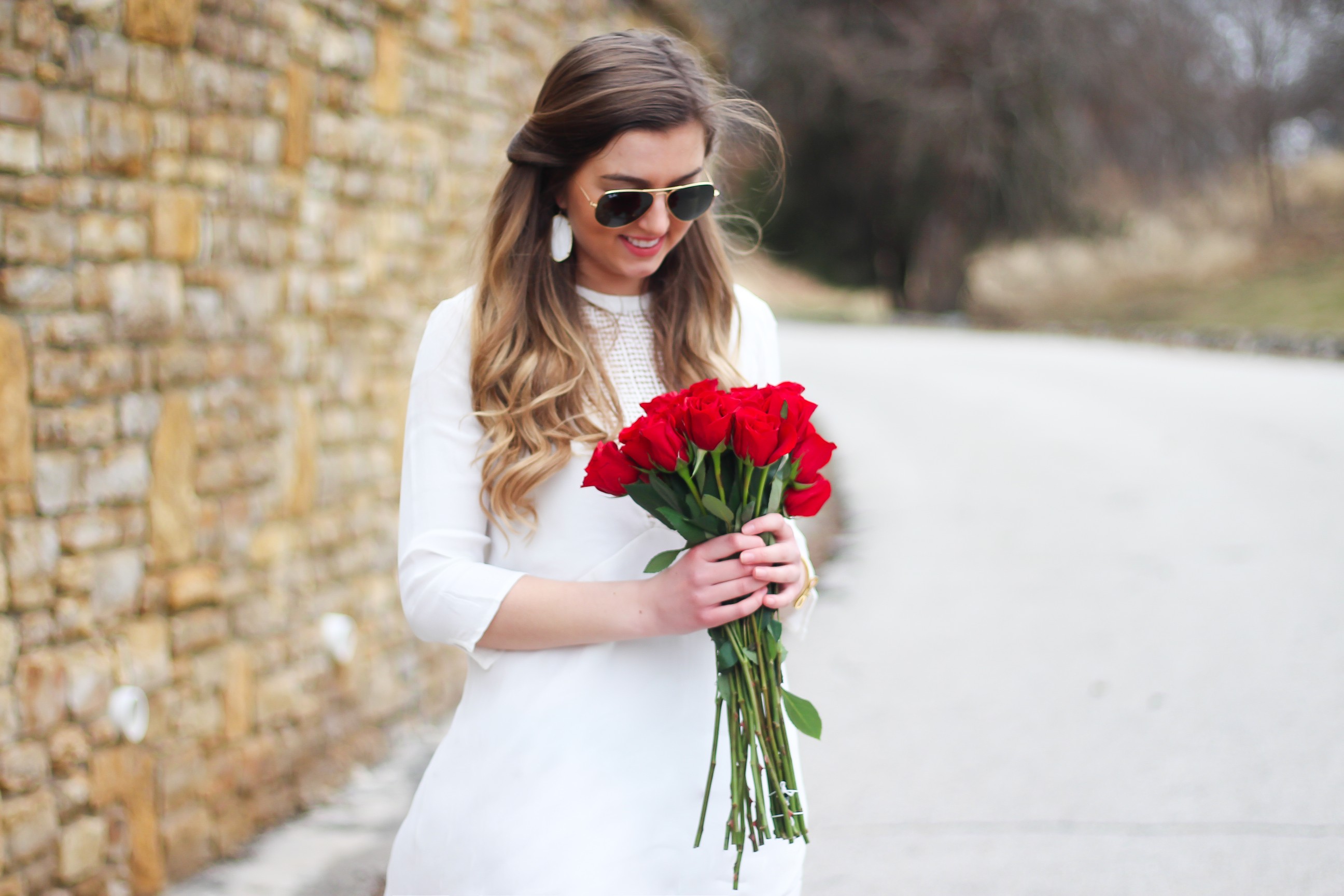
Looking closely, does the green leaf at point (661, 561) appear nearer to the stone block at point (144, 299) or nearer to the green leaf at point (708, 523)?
the green leaf at point (708, 523)

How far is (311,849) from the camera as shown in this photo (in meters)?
4.09

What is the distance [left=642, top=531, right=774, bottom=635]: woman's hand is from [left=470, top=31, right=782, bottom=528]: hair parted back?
28 cm

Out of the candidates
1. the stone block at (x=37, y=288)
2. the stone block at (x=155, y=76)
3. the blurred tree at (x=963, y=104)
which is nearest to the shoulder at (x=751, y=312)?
the stone block at (x=37, y=288)

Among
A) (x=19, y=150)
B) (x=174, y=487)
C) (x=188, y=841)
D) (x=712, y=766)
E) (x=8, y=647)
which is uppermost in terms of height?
(x=19, y=150)

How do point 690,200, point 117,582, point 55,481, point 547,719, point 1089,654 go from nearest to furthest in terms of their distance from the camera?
1. point 547,719
2. point 690,200
3. point 55,481
4. point 117,582
5. point 1089,654

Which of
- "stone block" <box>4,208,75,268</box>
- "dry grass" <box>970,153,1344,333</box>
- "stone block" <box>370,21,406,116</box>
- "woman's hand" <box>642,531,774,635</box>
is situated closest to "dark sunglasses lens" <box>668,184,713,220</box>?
"woman's hand" <box>642,531,774,635</box>

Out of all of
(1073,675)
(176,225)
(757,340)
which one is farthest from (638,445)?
(1073,675)

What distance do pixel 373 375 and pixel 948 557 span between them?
3.45m

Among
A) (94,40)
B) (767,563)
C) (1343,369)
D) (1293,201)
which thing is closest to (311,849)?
(94,40)

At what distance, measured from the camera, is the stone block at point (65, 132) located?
3.24 m

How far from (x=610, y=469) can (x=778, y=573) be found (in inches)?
11.2

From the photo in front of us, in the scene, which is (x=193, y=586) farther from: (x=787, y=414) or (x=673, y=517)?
(x=787, y=414)

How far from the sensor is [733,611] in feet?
5.17

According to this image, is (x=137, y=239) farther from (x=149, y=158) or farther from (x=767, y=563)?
(x=767, y=563)
